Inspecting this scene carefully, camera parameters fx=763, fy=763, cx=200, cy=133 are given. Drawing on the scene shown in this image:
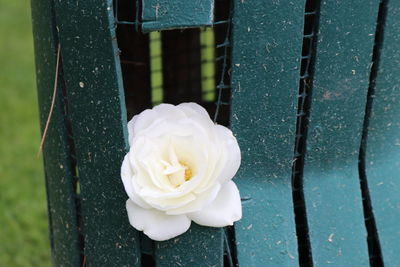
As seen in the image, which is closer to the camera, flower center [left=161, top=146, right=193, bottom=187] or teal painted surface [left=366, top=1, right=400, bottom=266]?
flower center [left=161, top=146, right=193, bottom=187]

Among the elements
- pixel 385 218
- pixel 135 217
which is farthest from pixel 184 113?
pixel 385 218

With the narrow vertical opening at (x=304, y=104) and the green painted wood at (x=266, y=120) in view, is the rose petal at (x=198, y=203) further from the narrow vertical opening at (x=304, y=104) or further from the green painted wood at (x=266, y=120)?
the narrow vertical opening at (x=304, y=104)

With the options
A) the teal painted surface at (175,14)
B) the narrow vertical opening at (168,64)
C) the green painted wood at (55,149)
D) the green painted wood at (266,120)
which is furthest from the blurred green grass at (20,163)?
the teal painted surface at (175,14)

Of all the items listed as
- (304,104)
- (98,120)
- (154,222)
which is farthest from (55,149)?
(304,104)

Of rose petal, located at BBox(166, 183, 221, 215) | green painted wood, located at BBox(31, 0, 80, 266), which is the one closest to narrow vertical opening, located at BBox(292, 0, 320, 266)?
rose petal, located at BBox(166, 183, 221, 215)

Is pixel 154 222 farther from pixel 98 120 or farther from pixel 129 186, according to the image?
pixel 98 120

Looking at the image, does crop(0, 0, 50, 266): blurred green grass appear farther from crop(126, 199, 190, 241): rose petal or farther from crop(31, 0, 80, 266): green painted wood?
crop(126, 199, 190, 241): rose petal

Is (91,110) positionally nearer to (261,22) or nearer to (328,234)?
(261,22)
